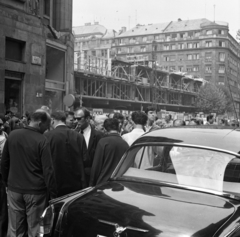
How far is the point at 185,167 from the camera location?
12.5ft

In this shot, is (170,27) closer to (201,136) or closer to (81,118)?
(81,118)

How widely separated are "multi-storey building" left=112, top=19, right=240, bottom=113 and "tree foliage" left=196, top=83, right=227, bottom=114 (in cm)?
2378

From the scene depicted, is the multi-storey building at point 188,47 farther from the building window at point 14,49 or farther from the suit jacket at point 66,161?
the suit jacket at point 66,161

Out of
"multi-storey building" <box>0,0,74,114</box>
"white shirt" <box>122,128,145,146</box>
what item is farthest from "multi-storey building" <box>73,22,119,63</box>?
"white shirt" <box>122,128,145,146</box>

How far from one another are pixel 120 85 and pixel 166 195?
53156 millimetres

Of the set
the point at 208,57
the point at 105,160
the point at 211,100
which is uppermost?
the point at 208,57

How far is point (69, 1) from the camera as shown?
89.5 feet

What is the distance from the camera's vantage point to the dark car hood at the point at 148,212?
290 centimetres

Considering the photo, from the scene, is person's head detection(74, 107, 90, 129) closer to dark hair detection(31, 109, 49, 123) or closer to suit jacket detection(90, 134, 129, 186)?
suit jacket detection(90, 134, 129, 186)

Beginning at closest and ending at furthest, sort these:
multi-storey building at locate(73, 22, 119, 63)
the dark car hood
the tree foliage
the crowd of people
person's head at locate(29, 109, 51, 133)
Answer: the dark car hood, the crowd of people, person's head at locate(29, 109, 51, 133), the tree foliage, multi-storey building at locate(73, 22, 119, 63)

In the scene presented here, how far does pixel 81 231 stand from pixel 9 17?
17.1 meters

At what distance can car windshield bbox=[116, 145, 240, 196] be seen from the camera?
3.59 metres

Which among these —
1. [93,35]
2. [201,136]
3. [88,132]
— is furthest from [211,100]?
[201,136]

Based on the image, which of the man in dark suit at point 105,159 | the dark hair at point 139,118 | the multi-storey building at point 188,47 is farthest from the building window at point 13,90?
the multi-storey building at point 188,47
